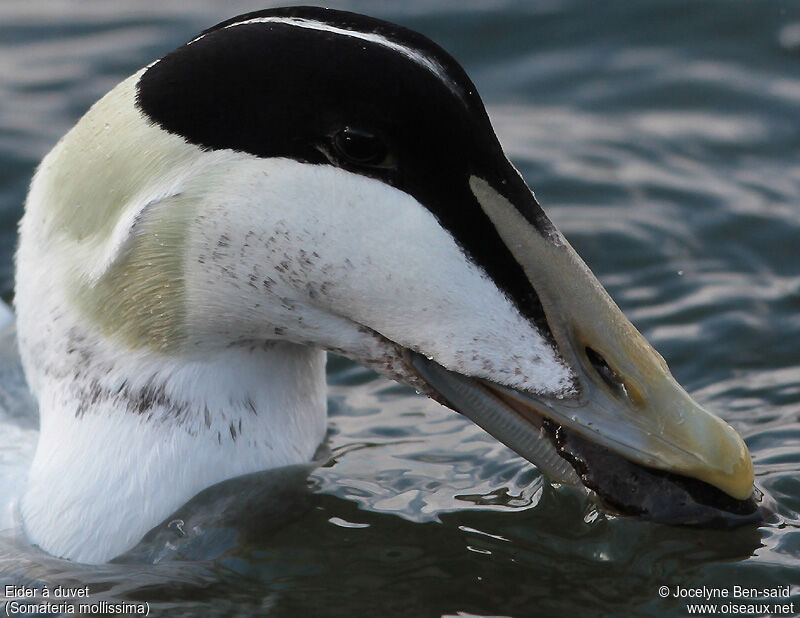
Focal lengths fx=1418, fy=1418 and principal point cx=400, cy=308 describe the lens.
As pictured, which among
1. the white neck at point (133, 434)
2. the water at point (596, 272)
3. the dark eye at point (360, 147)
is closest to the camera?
the dark eye at point (360, 147)

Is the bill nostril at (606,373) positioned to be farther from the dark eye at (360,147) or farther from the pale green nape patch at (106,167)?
the pale green nape patch at (106,167)

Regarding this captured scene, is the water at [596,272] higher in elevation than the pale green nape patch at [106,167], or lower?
lower

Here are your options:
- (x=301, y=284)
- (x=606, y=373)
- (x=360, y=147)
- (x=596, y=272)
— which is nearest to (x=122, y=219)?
(x=301, y=284)

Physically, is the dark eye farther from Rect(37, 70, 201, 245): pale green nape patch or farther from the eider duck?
Rect(37, 70, 201, 245): pale green nape patch

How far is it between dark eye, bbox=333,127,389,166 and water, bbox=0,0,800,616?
1.26m

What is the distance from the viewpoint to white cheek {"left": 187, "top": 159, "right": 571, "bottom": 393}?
12.5 ft

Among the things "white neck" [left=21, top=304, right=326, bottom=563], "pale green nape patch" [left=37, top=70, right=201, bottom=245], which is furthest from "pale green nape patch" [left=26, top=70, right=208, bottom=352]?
"white neck" [left=21, top=304, right=326, bottom=563]

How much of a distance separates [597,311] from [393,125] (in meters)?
0.77

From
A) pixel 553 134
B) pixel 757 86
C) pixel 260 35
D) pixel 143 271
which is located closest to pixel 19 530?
pixel 143 271

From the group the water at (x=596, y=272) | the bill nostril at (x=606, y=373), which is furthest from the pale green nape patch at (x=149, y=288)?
the bill nostril at (x=606, y=373)

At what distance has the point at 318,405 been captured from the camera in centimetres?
480

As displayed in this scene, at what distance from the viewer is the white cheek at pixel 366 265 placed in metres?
3.80

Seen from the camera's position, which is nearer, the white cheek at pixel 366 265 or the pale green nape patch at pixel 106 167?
the white cheek at pixel 366 265

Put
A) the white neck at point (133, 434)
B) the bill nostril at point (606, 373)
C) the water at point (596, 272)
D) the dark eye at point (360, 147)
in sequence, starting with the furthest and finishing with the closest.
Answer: the water at point (596, 272)
the white neck at point (133, 434)
the bill nostril at point (606, 373)
the dark eye at point (360, 147)
